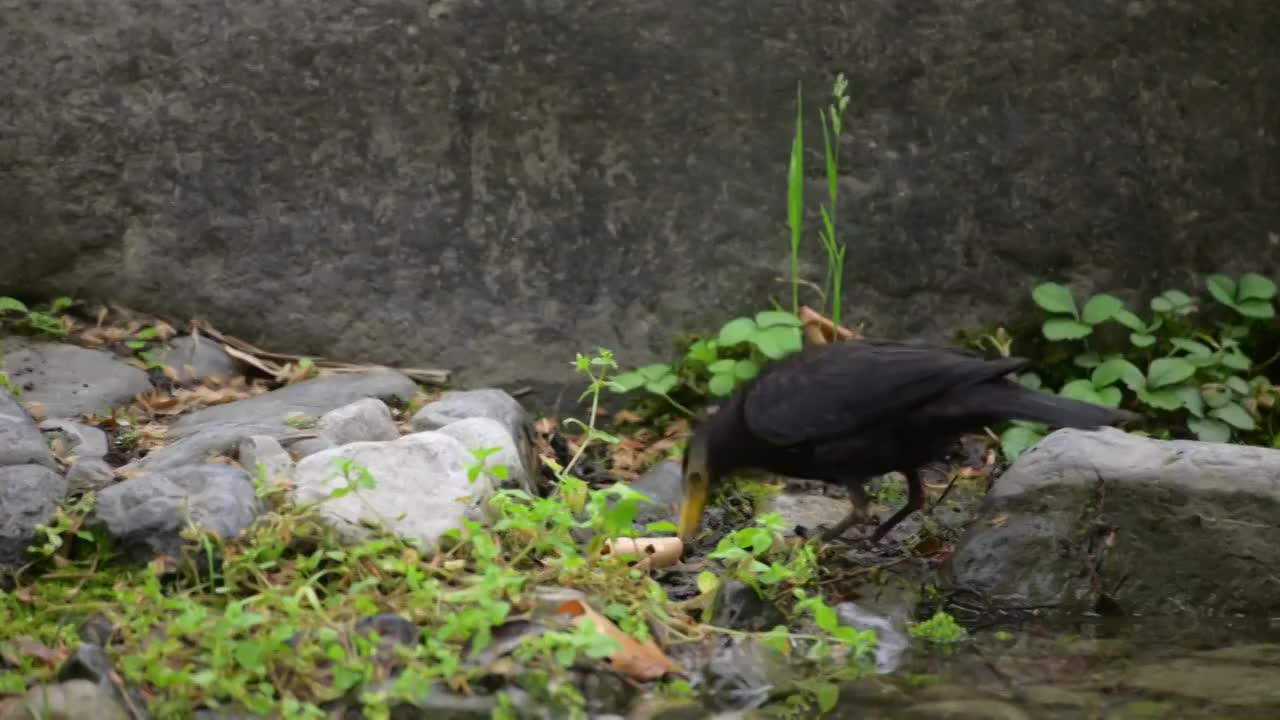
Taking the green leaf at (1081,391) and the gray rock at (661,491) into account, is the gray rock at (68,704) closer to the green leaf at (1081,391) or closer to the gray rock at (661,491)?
the gray rock at (661,491)

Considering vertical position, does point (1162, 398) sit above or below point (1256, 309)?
below

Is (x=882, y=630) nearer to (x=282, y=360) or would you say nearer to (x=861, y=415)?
Answer: (x=861, y=415)

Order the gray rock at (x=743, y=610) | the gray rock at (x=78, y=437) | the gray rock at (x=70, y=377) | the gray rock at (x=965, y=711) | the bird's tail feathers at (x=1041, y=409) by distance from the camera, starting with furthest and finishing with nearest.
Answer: the gray rock at (x=70, y=377) < the gray rock at (x=78, y=437) < the bird's tail feathers at (x=1041, y=409) < the gray rock at (x=743, y=610) < the gray rock at (x=965, y=711)

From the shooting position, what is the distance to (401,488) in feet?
14.0

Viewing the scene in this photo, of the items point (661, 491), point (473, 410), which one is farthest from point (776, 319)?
→ point (473, 410)

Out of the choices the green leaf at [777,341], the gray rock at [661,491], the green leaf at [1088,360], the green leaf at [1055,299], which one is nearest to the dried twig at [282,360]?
the gray rock at [661,491]

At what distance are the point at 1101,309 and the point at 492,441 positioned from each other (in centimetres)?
270

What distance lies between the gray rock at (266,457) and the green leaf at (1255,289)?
3887mm

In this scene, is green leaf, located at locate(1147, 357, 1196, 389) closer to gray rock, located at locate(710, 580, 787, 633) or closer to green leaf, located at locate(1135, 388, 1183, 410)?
green leaf, located at locate(1135, 388, 1183, 410)

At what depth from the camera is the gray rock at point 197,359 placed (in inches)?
230

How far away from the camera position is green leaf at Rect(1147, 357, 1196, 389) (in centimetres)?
584

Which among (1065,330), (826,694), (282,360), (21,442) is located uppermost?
(1065,330)

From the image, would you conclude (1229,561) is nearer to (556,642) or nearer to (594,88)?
(556,642)

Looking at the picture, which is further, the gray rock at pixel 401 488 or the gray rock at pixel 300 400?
the gray rock at pixel 300 400
